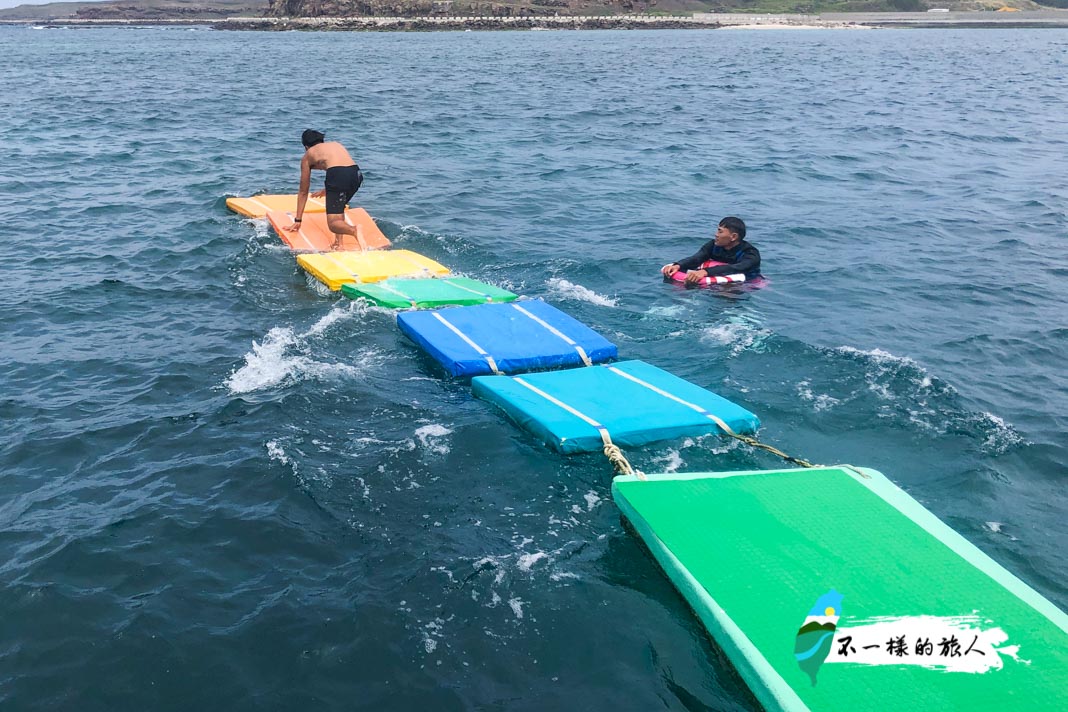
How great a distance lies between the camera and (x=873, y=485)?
7.01m

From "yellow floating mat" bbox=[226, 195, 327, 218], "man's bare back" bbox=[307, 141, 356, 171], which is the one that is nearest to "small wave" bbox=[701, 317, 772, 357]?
"man's bare back" bbox=[307, 141, 356, 171]

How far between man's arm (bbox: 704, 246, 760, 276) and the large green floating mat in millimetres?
6590

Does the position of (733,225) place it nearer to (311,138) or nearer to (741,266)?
(741,266)

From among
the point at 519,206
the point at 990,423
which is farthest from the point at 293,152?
the point at 990,423

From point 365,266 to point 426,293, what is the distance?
5.50ft

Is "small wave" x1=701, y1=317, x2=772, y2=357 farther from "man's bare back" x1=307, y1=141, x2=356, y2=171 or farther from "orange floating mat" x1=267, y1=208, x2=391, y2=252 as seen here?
"man's bare back" x1=307, y1=141, x2=356, y2=171

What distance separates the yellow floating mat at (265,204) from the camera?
16375 millimetres

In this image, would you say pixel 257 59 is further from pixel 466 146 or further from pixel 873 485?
pixel 873 485

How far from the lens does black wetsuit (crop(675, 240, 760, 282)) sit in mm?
13273

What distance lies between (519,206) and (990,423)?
11.8 meters

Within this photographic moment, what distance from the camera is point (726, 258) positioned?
13508mm

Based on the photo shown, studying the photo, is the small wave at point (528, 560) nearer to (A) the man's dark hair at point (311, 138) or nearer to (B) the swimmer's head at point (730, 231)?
(B) the swimmer's head at point (730, 231)

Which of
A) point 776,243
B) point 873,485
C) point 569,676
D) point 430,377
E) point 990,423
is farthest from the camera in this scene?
point 776,243

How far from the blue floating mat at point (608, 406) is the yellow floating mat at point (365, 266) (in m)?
4.34
